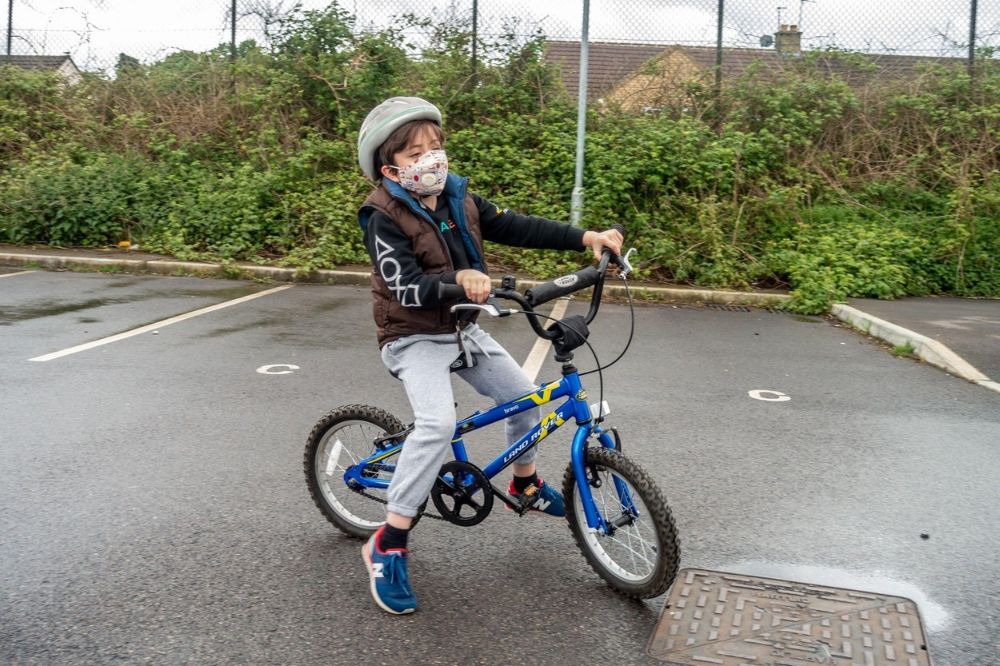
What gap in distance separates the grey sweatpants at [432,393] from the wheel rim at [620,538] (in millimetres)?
327

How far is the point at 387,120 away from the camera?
131 inches

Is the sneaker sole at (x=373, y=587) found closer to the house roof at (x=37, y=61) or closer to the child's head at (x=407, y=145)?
the child's head at (x=407, y=145)

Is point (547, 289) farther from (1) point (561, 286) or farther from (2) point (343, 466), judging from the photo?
(2) point (343, 466)

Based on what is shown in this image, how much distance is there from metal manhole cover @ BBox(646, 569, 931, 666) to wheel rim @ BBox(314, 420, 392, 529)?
1.36 m

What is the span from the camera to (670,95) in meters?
13.4

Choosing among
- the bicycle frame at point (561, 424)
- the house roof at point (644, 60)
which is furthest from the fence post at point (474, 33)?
the bicycle frame at point (561, 424)

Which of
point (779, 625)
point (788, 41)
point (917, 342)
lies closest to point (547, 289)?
point (779, 625)

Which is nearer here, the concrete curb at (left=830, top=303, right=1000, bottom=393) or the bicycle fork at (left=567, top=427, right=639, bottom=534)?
the bicycle fork at (left=567, top=427, right=639, bottom=534)

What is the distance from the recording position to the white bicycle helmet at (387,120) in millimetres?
3311

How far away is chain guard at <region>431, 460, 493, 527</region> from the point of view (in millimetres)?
3523

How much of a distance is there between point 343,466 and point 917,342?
5.86 metres

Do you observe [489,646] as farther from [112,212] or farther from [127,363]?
[112,212]

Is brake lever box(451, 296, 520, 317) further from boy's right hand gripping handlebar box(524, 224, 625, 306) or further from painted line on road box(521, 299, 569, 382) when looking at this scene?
painted line on road box(521, 299, 569, 382)

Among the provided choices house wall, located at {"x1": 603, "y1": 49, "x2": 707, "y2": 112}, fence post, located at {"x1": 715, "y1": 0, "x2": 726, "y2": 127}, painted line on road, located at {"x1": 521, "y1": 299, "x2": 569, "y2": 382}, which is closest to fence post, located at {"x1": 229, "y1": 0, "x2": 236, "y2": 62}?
house wall, located at {"x1": 603, "y1": 49, "x2": 707, "y2": 112}
